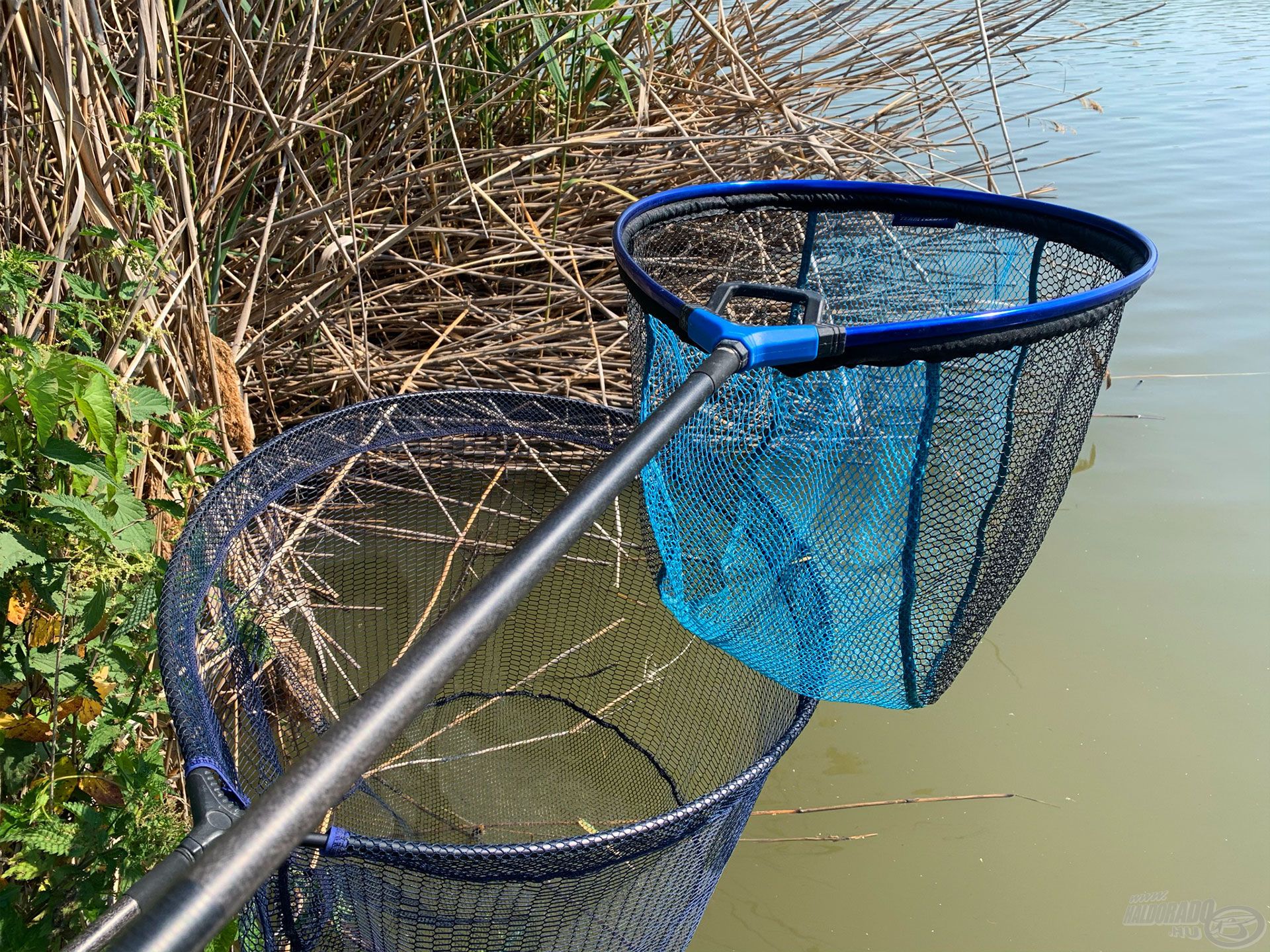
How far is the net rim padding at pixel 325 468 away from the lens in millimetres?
1055

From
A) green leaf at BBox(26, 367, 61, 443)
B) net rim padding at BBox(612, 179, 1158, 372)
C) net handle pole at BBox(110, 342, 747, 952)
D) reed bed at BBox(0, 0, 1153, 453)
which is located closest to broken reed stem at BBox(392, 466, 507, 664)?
reed bed at BBox(0, 0, 1153, 453)

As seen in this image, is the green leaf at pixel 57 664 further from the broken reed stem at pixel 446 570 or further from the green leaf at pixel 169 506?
the broken reed stem at pixel 446 570

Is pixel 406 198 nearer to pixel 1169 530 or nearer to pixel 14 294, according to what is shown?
pixel 14 294

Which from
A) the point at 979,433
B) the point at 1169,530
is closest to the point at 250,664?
the point at 979,433

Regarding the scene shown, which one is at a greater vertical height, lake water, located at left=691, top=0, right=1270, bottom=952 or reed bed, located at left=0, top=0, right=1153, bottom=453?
reed bed, located at left=0, top=0, right=1153, bottom=453

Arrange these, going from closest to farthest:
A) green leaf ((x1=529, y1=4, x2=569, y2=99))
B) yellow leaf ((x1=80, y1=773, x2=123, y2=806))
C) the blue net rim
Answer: the blue net rim, yellow leaf ((x1=80, y1=773, x2=123, y2=806)), green leaf ((x1=529, y1=4, x2=569, y2=99))

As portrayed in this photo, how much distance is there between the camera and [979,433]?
4.21 ft

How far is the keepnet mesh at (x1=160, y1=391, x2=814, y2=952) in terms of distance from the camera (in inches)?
45.3

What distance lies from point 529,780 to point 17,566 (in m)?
1.09

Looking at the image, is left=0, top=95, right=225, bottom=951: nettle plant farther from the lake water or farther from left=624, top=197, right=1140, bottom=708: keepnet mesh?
the lake water

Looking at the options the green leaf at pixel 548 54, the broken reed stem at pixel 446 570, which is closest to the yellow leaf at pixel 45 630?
the broken reed stem at pixel 446 570

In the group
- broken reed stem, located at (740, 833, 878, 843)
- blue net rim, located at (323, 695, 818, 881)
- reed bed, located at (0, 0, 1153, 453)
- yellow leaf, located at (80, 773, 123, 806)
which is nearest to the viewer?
blue net rim, located at (323, 695, 818, 881)

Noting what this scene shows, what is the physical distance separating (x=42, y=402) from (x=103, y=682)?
1.66ft

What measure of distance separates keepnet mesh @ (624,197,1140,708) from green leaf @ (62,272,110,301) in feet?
2.67
